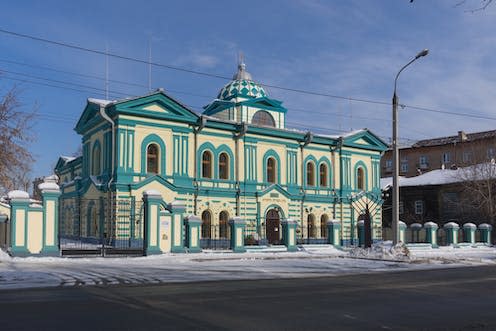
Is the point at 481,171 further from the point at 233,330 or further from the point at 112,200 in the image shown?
the point at 233,330

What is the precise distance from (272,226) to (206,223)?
4.89 metres

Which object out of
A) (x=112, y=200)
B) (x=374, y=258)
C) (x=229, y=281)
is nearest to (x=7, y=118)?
(x=112, y=200)

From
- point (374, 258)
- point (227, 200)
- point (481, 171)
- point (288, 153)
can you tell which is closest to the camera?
point (374, 258)

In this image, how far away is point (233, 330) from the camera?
25.6ft

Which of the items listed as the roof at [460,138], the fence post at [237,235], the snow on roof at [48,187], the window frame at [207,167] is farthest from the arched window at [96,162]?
the roof at [460,138]

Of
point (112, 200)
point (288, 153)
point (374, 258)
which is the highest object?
point (288, 153)

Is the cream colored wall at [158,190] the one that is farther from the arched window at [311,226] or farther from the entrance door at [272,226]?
the arched window at [311,226]

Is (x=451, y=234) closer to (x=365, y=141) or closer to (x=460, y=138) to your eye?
(x=365, y=141)

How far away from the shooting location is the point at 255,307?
32.9 ft

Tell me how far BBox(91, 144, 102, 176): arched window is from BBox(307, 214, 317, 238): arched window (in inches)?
564

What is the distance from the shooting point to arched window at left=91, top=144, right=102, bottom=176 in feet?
108

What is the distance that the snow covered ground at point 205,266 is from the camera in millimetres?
15164

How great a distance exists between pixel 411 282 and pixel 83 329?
33.5 ft

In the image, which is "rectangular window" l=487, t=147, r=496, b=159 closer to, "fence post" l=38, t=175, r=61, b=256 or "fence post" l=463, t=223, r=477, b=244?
"fence post" l=463, t=223, r=477, b=244
